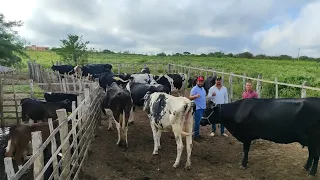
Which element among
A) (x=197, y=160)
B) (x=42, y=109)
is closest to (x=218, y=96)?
(x=197, y=160)

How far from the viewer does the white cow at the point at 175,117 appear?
7.21m

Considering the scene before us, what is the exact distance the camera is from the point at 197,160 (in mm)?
7875

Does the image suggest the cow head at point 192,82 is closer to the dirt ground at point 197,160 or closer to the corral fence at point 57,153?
A: the dirt ground at point 197,160

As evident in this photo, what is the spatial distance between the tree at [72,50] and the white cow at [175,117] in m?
29.1

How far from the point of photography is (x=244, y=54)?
266 feet

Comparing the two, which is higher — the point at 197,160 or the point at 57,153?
the point at 57,153

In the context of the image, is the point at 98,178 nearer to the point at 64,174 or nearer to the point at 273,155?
the point at 64,174

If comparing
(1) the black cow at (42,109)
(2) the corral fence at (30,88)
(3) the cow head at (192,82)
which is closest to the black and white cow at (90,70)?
(2) the corral fence at (30,88)

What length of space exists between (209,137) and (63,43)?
29.1m

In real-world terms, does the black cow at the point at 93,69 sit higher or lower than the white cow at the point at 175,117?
higher

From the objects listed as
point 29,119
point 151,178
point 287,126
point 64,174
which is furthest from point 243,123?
point 29,119

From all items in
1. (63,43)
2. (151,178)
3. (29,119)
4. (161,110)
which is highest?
(63,43)

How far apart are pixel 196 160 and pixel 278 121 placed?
2.17 meters

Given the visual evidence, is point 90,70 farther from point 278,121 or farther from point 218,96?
point 278,121
